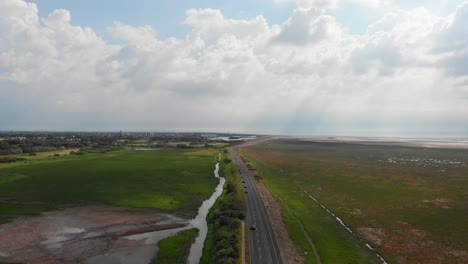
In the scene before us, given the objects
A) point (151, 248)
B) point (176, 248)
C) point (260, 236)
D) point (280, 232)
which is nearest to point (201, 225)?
point (176, 248)

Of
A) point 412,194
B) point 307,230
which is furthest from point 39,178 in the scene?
point 412,194

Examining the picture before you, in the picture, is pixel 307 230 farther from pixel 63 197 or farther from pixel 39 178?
pixel 39 178

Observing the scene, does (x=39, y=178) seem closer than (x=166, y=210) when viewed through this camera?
No

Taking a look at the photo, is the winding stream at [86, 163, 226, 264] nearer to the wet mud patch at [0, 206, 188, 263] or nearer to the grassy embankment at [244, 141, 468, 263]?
the wet mud patch at [0, 206, 188, 263]

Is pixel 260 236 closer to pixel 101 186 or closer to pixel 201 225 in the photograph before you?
pixel 201 225

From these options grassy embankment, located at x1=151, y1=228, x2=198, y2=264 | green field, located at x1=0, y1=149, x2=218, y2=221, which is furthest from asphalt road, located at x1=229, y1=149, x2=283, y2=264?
green field, located at x1=0, y1=149, x2=218, y2=221

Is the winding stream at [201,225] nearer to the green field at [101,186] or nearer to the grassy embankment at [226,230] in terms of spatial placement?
the grassy embankment at [226,230]

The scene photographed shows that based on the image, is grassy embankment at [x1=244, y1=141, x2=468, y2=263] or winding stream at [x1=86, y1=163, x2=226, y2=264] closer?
winding stream at [x1=86, y1=163, x2=226, y2=264]
